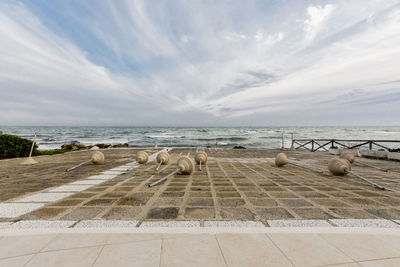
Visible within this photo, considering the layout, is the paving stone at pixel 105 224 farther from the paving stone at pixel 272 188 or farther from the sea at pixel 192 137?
the sea at pixel 192 137

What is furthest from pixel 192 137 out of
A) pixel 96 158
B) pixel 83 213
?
pixel 83 213

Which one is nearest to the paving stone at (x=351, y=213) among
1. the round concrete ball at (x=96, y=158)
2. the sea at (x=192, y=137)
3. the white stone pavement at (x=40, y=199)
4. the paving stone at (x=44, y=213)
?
the paving stone at (x=44, y=213)

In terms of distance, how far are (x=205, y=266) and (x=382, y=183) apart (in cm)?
567

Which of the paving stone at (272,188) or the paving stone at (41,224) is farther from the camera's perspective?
the paving stone at (272,188)

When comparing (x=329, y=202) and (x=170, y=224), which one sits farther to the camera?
(x=329, y=202)

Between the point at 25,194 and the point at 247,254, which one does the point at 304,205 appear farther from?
the point at 25,194

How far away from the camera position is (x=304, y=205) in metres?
2.96

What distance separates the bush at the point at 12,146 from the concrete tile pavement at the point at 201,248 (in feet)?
35.7

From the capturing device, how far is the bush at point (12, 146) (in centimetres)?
906

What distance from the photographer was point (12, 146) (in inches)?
370

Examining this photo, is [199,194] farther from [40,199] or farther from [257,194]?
[40,199]

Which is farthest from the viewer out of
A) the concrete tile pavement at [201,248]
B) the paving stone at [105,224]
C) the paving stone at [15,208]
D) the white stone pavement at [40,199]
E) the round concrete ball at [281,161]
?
the round concrete ball at [281,161]

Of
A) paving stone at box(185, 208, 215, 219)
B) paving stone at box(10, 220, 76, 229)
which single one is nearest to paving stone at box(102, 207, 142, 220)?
paving stone at box(10, 220, 76, 229)

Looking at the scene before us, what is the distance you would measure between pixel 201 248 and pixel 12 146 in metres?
13.1
